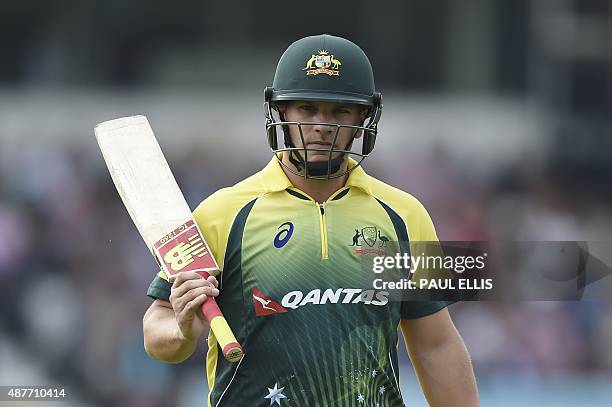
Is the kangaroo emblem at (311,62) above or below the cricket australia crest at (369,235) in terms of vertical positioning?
above

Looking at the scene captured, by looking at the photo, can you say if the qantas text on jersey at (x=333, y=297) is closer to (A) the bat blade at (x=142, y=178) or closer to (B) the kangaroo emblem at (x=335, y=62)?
(A) the bat blade at (x=142, y=178)

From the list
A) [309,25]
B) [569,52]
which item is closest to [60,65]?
[309,25]

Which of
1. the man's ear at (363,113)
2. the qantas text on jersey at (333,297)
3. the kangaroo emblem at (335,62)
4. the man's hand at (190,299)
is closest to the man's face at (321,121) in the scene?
the man's ear at (363,113)

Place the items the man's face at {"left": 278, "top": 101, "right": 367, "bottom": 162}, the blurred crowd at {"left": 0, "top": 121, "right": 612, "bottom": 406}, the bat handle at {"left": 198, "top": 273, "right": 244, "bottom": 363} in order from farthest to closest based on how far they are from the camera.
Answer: the blurred crowd at {"left": 0, "top": 121, "right": 612, "bottom": 406}, the man's face at {"left": 278, "top": 101, "right": 367, "bottom": 162}, the bat handle at {"left": 198, "top": 273, "right": 244, "bottom": 363}

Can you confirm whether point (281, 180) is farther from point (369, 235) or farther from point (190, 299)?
point (190, 299)

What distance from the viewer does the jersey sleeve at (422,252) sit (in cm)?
384

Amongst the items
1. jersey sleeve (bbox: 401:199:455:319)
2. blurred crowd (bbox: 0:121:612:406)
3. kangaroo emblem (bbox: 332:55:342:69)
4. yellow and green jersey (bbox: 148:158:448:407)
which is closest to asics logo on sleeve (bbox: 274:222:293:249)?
yellow and green jersey (bbox: 148:158:448:407)

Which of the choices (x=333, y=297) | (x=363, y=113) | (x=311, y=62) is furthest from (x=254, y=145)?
(x=333, y=297)

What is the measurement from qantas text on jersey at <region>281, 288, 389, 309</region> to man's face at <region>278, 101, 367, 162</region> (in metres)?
0.40

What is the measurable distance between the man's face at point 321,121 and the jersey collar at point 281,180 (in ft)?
0.35

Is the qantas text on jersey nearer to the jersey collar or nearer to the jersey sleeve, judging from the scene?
the jersey sleeve

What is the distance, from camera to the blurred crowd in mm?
8031

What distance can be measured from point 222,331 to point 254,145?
7290 millimetres

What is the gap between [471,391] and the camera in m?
3.93
